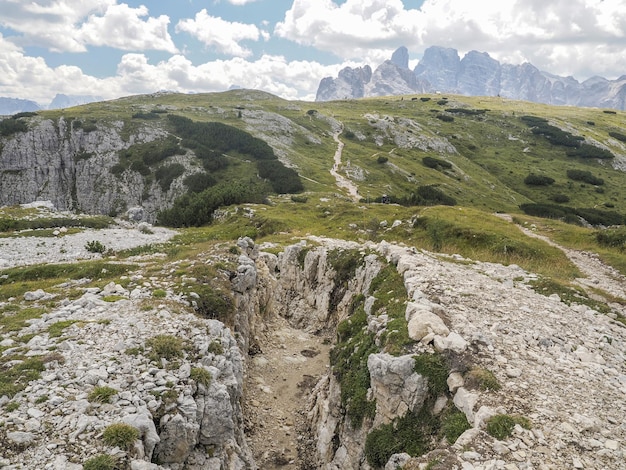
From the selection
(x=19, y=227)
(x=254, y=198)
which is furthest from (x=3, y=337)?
(x=254, y=198)

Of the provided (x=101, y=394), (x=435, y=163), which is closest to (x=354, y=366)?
(x=101, y=394)

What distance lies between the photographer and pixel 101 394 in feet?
37.6

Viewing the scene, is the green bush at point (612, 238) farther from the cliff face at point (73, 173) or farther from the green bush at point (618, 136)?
the green bush at point (618, 136)

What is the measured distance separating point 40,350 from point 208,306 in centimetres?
848

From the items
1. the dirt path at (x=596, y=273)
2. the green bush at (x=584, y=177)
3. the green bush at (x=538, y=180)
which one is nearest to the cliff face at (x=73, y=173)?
the dirt path at (x=596, y=273)

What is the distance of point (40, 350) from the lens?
13.6 m

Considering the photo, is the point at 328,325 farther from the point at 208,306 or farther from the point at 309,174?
the point at 309,174

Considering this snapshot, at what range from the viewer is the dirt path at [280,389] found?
20.1 meters

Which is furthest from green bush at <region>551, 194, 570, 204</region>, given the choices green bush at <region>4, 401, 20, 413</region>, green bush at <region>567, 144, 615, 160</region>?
green bush at <region>4, 401, 20, 413</region>

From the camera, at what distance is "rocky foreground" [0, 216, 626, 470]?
32.9 feet

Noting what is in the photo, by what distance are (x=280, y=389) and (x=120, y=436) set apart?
55.9 feet

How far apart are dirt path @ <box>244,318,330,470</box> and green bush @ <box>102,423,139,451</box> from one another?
11.0 metres

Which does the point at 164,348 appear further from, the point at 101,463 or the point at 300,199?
the point at 300,199

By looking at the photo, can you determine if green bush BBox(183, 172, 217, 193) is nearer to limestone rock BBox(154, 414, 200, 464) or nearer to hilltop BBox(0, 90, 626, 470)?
hilltop BBox(0, 90, 626, 470)
